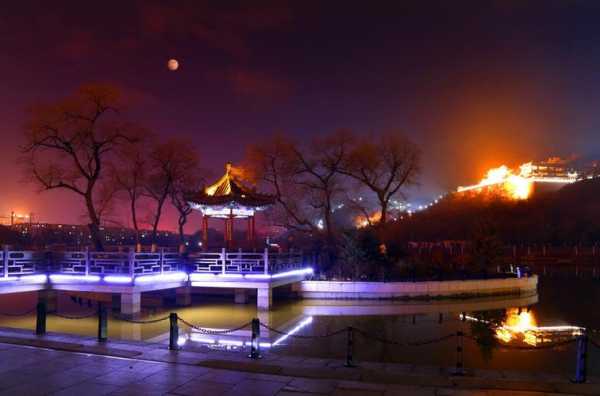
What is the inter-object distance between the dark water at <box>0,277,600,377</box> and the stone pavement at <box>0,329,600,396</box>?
1.85 metres

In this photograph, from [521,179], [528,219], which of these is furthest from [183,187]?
[521,179]

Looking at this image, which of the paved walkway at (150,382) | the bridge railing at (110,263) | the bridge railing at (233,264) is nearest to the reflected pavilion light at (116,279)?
the bridge railing at (110,263)

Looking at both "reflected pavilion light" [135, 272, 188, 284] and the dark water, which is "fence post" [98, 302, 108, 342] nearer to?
the dark water

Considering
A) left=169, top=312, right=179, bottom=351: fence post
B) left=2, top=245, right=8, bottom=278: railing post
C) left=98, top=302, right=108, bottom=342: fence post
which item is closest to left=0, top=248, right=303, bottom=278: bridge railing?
left=2, top=245, right=8, bottom=278: railing post

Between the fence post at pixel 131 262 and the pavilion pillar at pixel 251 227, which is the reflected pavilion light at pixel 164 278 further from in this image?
the pavilion pillar at pixel 251 227

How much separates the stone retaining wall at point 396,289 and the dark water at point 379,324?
0.83 meters

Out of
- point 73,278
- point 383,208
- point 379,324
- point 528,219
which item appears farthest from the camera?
point 528,219

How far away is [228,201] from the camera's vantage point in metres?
25.9

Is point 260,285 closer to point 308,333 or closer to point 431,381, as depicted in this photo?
point 308,333

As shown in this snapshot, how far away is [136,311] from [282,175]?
781 inches

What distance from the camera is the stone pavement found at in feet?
27.5

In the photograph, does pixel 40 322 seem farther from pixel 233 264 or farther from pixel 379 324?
pixel 379 324

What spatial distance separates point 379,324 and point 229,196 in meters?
11.3

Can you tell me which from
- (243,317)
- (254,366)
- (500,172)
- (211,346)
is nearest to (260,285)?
(243,317)
